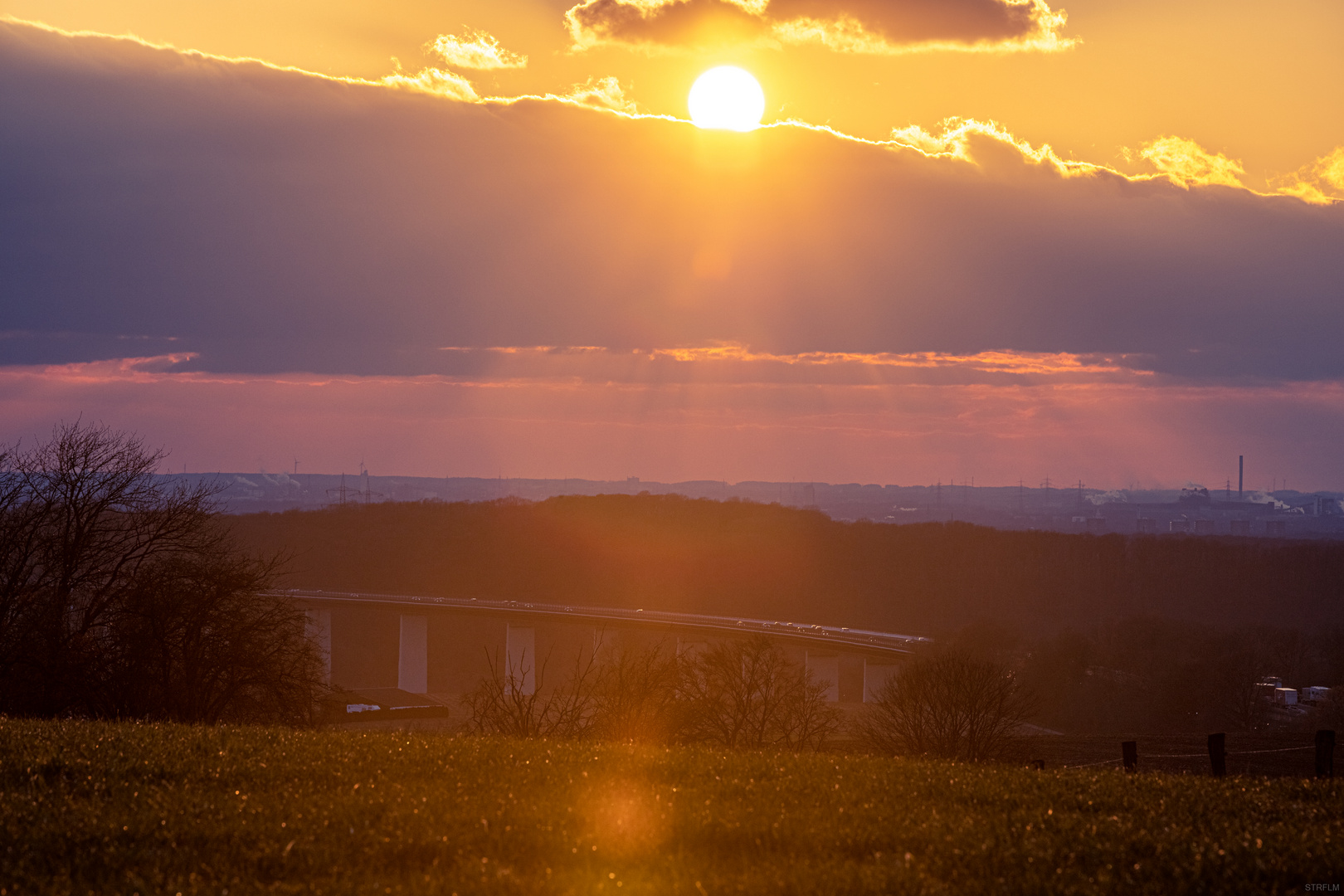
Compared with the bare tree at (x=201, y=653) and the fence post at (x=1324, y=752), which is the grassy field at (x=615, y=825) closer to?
the fence post at (x=1324, y=752)

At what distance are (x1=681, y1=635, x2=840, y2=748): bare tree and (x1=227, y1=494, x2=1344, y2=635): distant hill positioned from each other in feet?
253

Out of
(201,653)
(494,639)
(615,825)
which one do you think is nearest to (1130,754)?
(615,825)

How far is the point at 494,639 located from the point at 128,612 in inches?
4394

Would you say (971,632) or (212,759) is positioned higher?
(212,759)

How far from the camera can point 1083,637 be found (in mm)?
98812

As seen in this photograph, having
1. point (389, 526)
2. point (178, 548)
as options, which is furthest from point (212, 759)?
point (389, 526)

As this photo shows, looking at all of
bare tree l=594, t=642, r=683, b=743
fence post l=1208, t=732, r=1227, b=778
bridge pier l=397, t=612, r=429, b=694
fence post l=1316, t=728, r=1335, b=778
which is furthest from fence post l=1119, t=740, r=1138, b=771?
bridge pier l=397, t=612, r=429, b=694

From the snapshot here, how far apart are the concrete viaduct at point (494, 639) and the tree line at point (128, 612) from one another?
6446 cm

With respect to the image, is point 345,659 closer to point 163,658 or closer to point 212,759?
point 163,658

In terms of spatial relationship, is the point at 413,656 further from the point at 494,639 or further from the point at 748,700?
the point at 748,700

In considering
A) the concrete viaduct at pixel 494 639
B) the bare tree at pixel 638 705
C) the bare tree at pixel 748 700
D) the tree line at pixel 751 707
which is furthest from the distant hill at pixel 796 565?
the bare tree at pixel 638 705

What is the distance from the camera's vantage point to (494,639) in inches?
5443

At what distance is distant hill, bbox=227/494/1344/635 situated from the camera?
139750mm

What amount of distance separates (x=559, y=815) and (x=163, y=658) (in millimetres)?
21604
